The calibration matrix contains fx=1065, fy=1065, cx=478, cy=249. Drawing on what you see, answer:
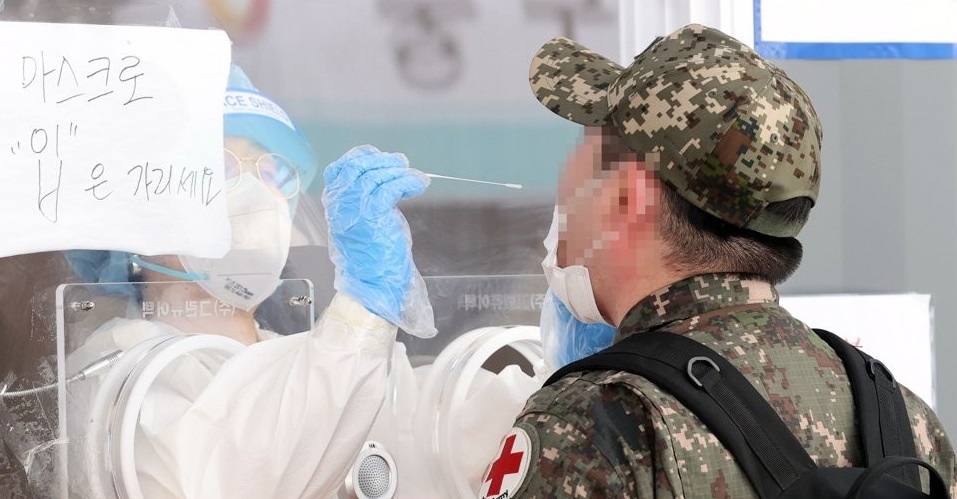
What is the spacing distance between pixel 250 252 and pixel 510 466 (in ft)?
2.61

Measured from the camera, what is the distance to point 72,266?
57.9 inches

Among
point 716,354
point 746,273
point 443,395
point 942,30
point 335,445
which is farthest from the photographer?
point 942,30

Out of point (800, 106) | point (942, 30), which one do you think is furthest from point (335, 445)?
point (942, 30)

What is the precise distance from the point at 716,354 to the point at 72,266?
942mm

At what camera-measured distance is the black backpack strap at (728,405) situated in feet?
2.92

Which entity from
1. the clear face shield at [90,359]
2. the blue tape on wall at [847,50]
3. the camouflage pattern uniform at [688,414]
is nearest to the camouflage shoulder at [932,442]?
the camouflage pattern uniform at [688,414]

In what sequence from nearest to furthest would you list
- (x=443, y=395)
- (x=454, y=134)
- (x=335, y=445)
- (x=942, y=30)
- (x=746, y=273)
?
(x=746, y=273) → (x=335, y=445) → (x=443, y=395) → (x=454, y=134) → (x=942, y=30)

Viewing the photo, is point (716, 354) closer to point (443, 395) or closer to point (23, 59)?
point (443, 395)

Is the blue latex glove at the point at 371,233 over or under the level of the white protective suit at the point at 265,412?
over

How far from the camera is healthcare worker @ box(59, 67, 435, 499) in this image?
139 cm

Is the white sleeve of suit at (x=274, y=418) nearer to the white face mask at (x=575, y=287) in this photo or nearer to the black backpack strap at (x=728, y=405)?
the white face mask at (x=575, y=287)

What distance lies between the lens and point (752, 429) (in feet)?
2.95

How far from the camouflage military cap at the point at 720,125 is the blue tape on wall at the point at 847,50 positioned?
1.00 m

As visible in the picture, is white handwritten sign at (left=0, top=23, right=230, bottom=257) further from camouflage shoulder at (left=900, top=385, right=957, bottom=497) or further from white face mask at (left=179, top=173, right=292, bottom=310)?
camouflage shoulder at (left=900, top=385, right=957, bottom=497)
